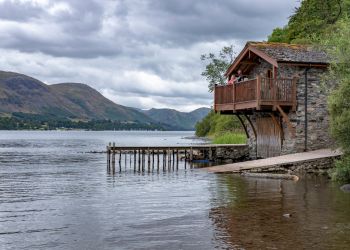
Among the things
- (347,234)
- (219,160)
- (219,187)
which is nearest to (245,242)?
(347,234)

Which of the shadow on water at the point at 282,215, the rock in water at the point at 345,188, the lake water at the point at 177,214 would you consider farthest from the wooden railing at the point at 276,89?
the rock in water at the point at 345,188

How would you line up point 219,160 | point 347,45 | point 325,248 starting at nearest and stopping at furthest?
point 325,248 → point 347,45 → point 219,160

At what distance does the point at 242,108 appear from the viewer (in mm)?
34625

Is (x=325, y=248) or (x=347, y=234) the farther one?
(x=347, y=234)

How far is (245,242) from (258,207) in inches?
223

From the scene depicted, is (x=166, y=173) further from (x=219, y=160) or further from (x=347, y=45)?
(x=347, y=45)

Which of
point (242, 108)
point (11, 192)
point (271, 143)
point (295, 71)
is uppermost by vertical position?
point (295, 71)

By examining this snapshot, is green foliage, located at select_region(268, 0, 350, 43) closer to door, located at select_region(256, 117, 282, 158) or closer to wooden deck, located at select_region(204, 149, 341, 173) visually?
door, located at select_region(256, 117, 282, 158)

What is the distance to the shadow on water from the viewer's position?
1391 centimetres

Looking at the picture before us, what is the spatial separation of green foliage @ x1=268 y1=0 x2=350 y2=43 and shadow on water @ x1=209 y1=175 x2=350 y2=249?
1683 inches

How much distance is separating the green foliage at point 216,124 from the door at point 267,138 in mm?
42566

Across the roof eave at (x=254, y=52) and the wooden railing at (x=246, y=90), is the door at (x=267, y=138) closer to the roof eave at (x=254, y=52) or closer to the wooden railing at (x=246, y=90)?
the wooden railing at (x=246, y=90)

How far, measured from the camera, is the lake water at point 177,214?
14031 mm

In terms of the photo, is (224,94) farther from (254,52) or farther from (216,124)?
(216,124)
